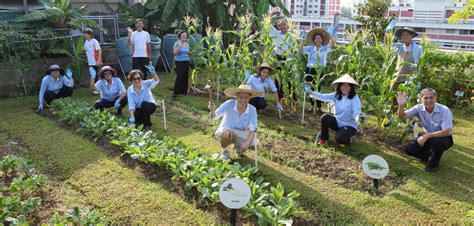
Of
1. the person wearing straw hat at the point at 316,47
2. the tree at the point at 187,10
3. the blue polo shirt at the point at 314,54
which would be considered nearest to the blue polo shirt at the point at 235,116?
the person wearing straw hat at the point at 316,47

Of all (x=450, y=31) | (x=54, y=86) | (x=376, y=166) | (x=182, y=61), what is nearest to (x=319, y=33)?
(x=182, y=61)

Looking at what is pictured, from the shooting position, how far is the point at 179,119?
7211mm

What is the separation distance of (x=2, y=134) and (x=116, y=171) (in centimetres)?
277

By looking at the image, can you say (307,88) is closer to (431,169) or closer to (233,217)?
(431,169)

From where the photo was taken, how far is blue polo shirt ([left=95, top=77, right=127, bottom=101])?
720 centimetres

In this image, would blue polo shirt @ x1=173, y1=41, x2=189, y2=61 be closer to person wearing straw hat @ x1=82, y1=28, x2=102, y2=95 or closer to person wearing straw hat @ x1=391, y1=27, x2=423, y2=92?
person wearing straw hat @ x1=82, y1=28, x2=102, y2=95

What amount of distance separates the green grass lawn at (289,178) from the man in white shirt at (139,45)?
2976mm

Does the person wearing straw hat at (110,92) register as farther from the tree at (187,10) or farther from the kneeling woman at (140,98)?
the tree at (187,10)

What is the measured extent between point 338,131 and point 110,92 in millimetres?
4307

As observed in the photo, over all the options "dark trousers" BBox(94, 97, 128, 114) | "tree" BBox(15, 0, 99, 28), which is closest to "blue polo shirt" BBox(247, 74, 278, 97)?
"dark trousers" BBox(94, 97, 128, 114)

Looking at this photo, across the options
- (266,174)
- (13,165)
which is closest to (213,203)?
(266,174)

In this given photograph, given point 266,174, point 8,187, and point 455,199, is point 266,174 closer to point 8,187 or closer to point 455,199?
point 455,199

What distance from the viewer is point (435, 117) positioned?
5074 mm

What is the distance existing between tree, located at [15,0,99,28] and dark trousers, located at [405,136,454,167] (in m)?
8.21
